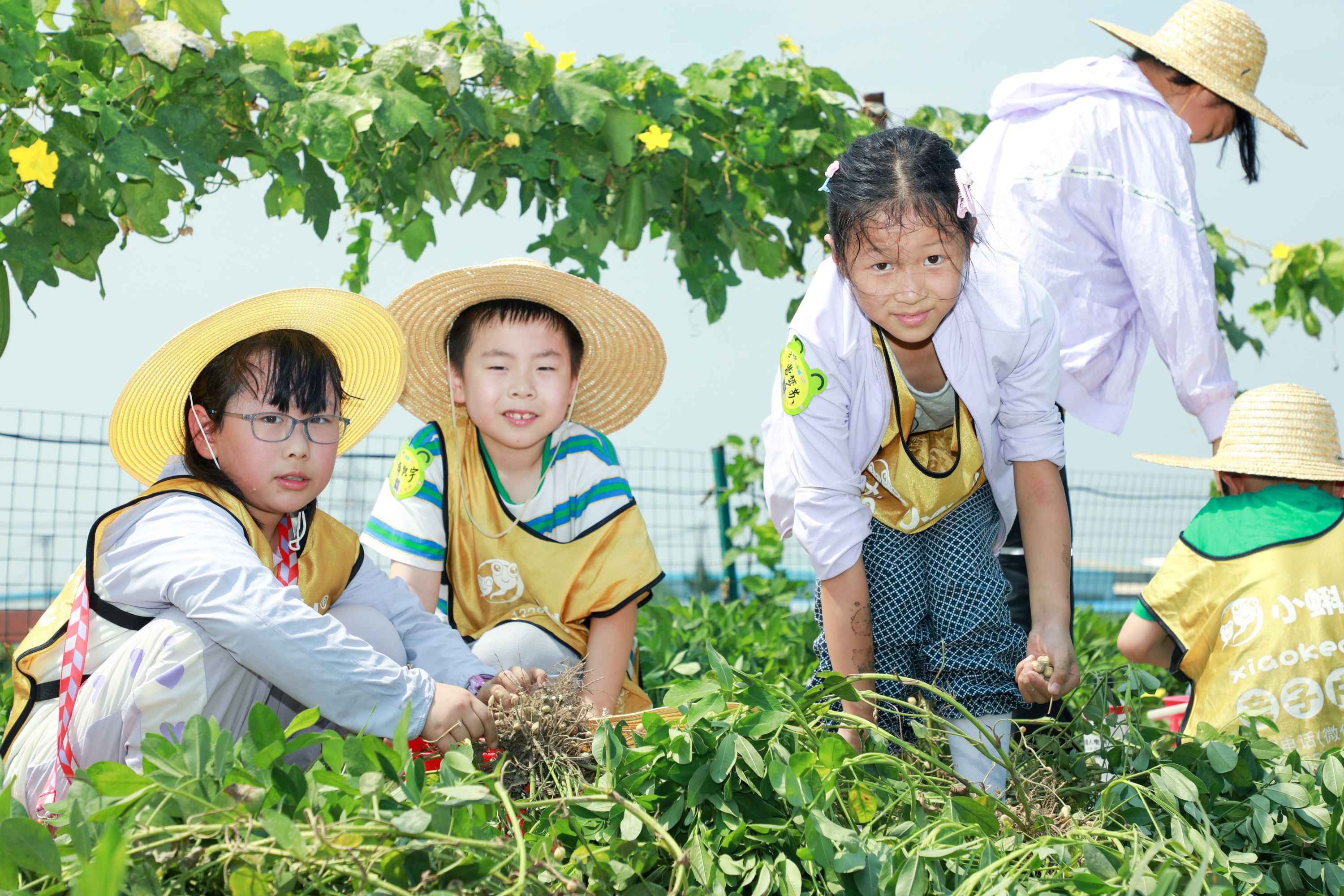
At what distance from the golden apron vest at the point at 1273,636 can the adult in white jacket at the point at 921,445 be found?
39 cm

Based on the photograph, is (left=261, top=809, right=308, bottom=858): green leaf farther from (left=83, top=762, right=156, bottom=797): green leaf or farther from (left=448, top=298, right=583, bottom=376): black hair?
(left=448, top=298, right=583, bottom=376): black hair

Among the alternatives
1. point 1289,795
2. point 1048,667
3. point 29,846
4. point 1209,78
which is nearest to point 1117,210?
point 1209,78

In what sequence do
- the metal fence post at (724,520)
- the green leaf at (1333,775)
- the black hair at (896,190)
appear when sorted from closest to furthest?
the green leaf at (1333,775) → the black hair at (896,190) → the metal fence post at (724,520)

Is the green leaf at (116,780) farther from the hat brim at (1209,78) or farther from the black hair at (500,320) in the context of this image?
the hat brim at (1209,78)

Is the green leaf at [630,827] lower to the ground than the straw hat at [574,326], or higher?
lower

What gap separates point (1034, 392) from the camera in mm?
2156

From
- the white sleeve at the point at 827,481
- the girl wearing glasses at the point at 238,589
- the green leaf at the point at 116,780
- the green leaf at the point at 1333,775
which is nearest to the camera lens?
the green leaf at the point at 116,780

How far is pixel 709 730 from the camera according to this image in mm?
1323

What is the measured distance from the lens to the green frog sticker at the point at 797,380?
2051 millimetres

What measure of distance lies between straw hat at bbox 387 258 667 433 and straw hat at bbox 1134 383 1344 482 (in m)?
1.30

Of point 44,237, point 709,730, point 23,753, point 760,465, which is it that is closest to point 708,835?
point 709,730

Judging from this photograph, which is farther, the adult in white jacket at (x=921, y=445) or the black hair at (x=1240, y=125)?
the black hair at (x=1240, y=125)

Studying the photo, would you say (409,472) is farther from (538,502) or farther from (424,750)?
(424,750)

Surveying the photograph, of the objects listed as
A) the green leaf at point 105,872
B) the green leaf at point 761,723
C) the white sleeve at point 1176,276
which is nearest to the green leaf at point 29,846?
the green leaf at point 105,872
